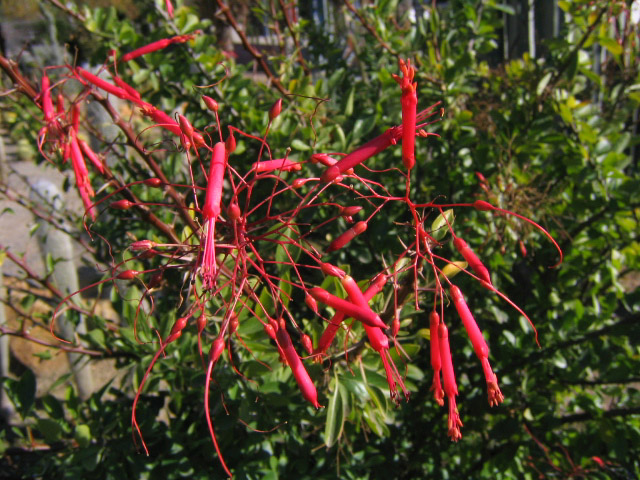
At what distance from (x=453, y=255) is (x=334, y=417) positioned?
77cm

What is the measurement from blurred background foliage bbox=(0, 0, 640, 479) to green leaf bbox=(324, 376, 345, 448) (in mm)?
283

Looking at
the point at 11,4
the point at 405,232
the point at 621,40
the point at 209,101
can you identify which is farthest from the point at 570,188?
the point at 11,4

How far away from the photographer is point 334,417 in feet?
3.59

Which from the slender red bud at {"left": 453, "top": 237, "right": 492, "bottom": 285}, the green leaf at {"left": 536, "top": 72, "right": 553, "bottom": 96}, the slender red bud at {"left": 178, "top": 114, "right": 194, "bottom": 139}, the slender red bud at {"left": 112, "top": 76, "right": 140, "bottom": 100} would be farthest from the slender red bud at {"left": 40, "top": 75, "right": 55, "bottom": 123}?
the green leaf at {"left": 536, "top": 72, "right": 553, "bottom": 96}

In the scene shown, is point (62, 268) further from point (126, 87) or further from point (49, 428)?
point (126, 87)

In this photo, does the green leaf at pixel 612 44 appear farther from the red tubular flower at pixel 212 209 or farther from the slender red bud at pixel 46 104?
the slender red bud at pixel 46 104

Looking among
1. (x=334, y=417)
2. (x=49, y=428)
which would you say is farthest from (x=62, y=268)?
(x=334, y=417)

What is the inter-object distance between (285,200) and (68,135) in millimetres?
688

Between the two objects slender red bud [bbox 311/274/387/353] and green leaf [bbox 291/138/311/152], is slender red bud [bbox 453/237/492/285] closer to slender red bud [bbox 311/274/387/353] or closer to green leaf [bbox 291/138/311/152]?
slender red bud [bbox 311/274/387/353]

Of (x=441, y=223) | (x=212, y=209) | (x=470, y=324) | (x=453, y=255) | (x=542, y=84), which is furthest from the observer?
(x=542, y=84)

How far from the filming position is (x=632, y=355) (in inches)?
73.6

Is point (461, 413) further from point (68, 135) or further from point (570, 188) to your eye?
point (68, 135)

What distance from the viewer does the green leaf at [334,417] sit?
109cm

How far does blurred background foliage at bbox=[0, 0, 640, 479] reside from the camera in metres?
1.49
